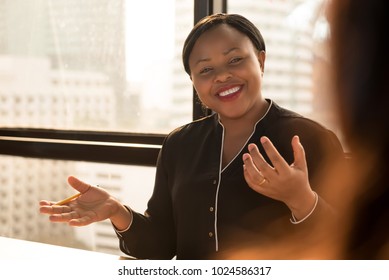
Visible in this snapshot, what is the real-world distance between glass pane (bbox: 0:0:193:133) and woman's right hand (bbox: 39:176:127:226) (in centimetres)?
65

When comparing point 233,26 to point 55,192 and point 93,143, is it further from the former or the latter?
point 55,192

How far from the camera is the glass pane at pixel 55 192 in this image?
5.42 feet

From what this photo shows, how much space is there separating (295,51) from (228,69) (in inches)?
20.7

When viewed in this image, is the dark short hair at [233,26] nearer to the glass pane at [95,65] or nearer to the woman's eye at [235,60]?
the woman's eye at [235,60]

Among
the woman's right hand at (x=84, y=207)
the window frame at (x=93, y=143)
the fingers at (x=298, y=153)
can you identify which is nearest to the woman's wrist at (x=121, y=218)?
the woman's right hand at (x=84, y=207)

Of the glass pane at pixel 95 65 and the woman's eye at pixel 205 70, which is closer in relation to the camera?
the woman's eye at pixel 205 70

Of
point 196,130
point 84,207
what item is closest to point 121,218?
point 84,207

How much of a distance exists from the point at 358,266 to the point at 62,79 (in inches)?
55.5

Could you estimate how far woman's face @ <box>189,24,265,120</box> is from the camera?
910 mm

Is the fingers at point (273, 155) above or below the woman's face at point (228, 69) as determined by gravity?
below

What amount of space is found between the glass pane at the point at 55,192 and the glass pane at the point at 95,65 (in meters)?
0.16

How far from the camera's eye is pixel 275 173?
2.36 ft

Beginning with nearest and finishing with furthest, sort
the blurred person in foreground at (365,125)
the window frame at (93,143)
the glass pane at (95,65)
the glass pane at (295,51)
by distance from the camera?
the blurred person in foreground at (365,125)
the glass pane at (295,51)
the window frame at (93,143)
the glass pane at (95,65)

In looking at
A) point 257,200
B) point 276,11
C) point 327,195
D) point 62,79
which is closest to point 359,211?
point 327,195
